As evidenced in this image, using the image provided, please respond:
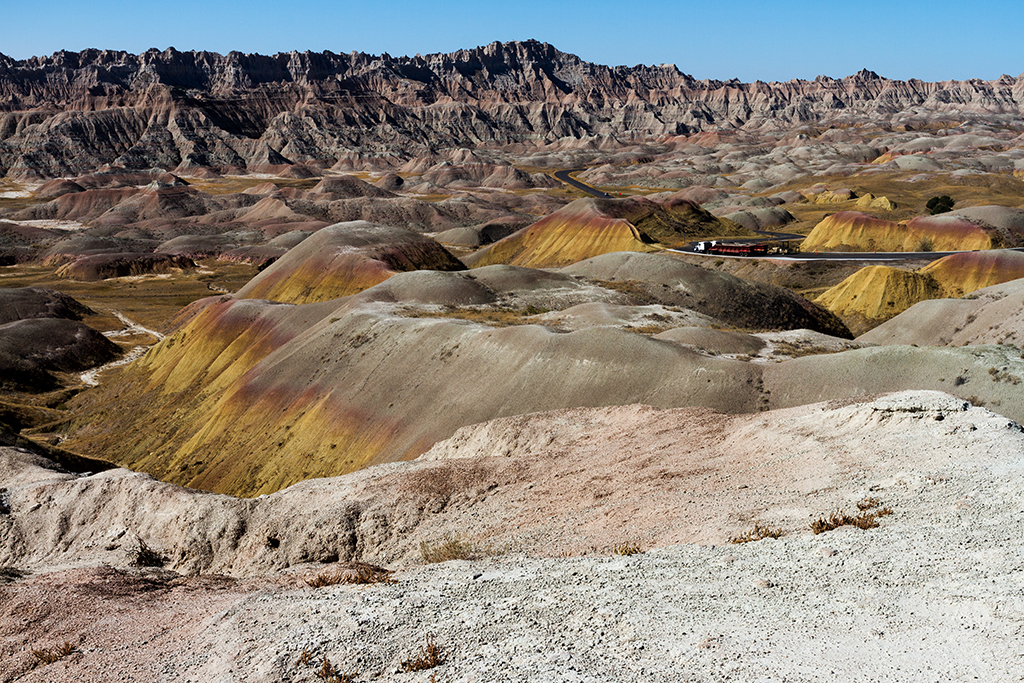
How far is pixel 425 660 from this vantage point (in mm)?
9281

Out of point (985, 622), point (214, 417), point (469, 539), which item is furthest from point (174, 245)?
point (985, 622)

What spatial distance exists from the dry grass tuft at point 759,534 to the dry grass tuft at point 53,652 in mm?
11121

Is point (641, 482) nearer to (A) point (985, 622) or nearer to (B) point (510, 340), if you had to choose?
(A) point (985, 622)

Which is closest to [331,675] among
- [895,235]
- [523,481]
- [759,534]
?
[759,534]

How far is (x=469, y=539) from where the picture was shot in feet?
51.4

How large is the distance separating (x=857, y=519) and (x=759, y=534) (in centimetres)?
169

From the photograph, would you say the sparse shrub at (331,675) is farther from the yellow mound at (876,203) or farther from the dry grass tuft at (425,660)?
the yellow mound at (876,203)

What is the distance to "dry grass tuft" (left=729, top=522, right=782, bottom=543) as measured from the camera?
40.2 feet

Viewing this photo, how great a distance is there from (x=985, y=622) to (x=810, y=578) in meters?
2.27

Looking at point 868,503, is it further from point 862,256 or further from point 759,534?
point 862,256

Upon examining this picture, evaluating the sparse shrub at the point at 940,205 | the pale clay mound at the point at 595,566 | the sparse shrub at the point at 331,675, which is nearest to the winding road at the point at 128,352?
the pale clay mound at the point at 595,566

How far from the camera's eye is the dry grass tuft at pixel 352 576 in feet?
40.8

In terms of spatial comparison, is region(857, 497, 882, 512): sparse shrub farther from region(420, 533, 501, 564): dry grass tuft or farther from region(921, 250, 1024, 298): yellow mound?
region(921, 250, 1024, 298): yellow mound

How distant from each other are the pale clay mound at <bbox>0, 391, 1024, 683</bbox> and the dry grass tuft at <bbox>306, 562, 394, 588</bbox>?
34 cm
